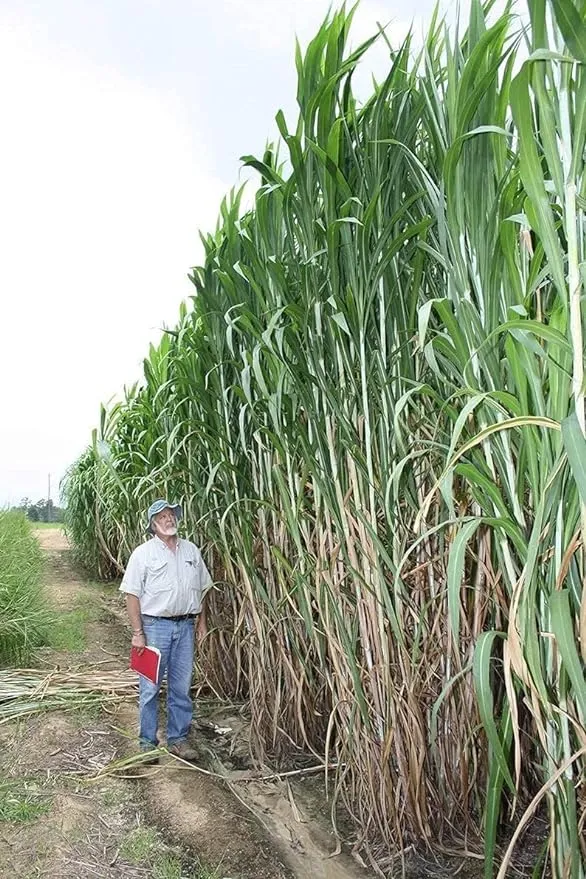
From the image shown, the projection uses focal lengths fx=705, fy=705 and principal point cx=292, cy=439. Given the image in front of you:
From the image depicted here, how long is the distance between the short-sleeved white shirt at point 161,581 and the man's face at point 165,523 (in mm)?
50

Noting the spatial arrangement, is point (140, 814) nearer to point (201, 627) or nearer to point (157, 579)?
point (157, 579)

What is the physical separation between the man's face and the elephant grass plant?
16 cm

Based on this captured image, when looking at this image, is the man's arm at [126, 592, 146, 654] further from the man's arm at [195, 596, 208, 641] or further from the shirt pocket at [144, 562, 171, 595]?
the man's arm at [195, 596, 208, 641]

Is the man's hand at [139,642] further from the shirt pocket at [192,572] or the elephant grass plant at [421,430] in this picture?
the elephant grass plant at [421,430]

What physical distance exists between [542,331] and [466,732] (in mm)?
1059

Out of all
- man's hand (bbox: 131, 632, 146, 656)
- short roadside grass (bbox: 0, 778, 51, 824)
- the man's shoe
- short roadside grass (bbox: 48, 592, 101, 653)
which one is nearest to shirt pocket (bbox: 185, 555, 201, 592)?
man's hand (bbox: 131, 632, 146, 656)

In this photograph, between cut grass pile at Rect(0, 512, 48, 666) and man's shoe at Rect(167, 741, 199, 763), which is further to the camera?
cut grass pile at Rect(0, 512, 48, 666)

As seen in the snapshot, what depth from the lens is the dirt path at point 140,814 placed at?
70.3 inches

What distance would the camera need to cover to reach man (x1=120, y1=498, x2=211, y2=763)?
8.70ft

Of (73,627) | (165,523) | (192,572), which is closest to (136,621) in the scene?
(192,572)

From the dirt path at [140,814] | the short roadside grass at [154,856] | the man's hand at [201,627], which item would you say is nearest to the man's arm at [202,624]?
the man's hand at [201,627]

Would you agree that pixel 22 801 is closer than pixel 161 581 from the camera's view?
Yes

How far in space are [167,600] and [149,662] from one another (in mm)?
229

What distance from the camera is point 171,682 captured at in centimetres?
271
